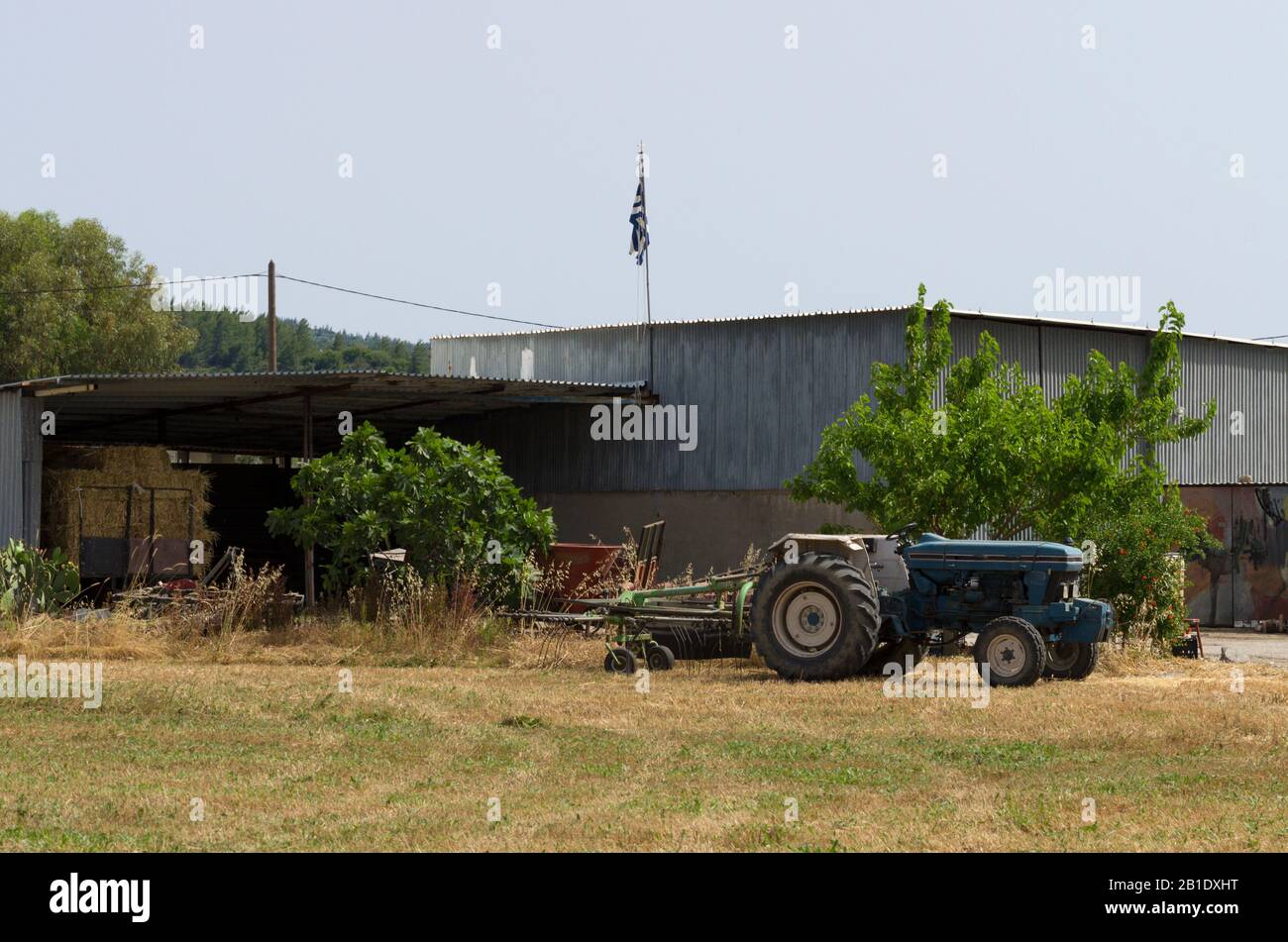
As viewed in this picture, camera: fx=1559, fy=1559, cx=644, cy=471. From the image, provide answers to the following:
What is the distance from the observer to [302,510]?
18.5 meters

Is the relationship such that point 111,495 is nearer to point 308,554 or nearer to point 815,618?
point 308,554

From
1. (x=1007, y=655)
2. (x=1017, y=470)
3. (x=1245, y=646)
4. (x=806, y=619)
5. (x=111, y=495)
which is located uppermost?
(x=1017, y=470)

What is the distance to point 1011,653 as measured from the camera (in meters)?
13.3

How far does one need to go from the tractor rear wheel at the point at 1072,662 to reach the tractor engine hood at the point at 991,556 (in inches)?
30.5

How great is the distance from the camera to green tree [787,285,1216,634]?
16984 millimetres

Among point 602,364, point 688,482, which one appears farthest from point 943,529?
point 602,364

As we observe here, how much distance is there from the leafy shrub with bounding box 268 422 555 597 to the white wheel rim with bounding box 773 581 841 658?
185 inches

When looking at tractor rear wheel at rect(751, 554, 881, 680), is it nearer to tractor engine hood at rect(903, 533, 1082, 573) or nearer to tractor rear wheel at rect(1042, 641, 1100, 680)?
tractor engine hood at rect(903, 533, 1082, 573)

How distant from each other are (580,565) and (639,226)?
336 inches

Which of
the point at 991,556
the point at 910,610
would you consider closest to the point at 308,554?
the point at 910,610
